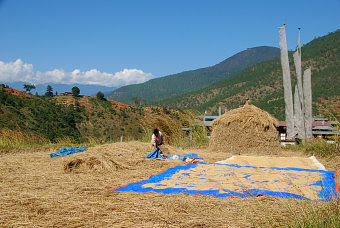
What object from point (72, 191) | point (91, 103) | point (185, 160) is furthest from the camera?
point (91, 103)

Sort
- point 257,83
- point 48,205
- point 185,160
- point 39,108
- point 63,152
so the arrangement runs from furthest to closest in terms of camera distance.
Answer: point 257,83
point 39,108
point 63,152
point 185,160
point 48,205

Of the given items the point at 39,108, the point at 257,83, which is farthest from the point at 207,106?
the point at 39,108

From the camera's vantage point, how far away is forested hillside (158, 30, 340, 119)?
131 feet

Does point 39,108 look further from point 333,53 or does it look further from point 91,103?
point 333,53

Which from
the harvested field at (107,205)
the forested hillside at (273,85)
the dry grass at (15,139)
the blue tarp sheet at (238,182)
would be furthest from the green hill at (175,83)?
the harvested field at (107,205)

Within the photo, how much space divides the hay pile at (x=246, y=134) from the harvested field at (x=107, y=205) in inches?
143

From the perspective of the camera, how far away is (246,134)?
26.5 feet

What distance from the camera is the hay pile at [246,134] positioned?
26.3 ft

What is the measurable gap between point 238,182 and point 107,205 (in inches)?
73.6

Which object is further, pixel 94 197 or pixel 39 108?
pixel 39 108

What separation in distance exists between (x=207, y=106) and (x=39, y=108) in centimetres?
3424

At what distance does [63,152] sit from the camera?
23.6 ft

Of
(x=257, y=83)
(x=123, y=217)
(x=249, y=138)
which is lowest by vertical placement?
(x=123, y=217)

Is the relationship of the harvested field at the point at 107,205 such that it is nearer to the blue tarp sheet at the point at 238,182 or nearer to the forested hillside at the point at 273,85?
the blue tarp sheet at the point at 238,182
